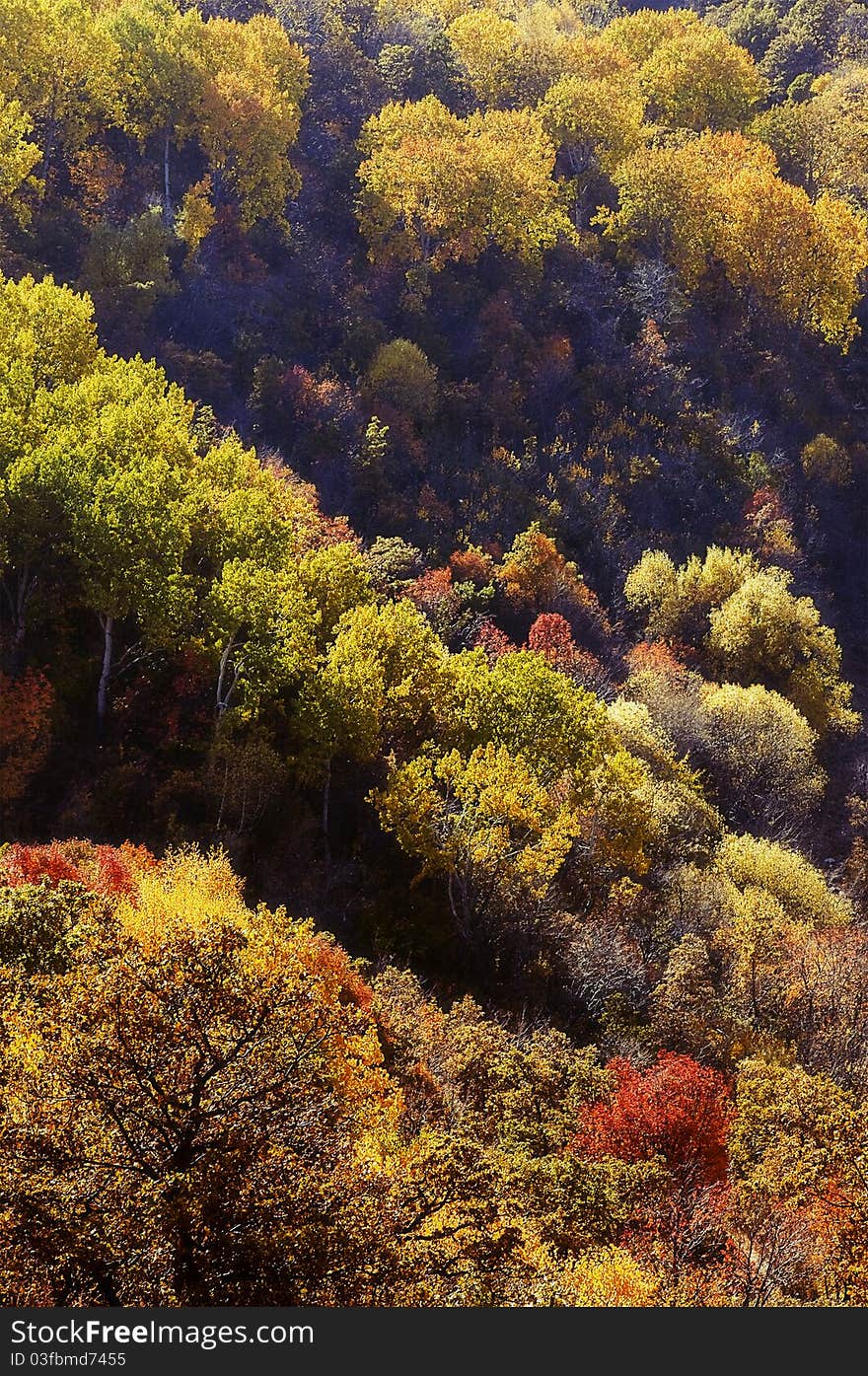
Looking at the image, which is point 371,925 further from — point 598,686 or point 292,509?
point 598,686

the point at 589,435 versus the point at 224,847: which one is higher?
the point at 589,435

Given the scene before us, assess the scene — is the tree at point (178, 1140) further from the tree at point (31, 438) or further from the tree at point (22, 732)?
the tree at point (31, 438)

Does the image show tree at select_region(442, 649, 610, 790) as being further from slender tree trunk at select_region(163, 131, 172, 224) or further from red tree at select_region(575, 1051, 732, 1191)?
slender tree trunk at select_region(163, 131, 172, 224)

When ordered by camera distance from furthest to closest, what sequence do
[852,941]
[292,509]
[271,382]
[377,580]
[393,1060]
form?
[271,382] < [377,580] < [292,509] < [852,941] < [393,1060]

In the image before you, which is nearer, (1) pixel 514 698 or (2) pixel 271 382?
(1) pixel 514 698

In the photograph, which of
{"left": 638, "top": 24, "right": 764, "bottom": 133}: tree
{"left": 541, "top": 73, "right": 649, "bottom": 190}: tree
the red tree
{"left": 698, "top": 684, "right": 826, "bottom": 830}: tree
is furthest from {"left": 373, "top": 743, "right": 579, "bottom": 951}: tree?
{"left": 638, "top": 24, "right": 764, "bottom": 133}: tree

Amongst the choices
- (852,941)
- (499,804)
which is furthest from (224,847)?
(852,941)

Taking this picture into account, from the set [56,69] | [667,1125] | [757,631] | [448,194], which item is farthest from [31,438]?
[448,194]

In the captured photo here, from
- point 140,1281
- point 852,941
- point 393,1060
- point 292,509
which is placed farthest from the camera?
point 292,509
